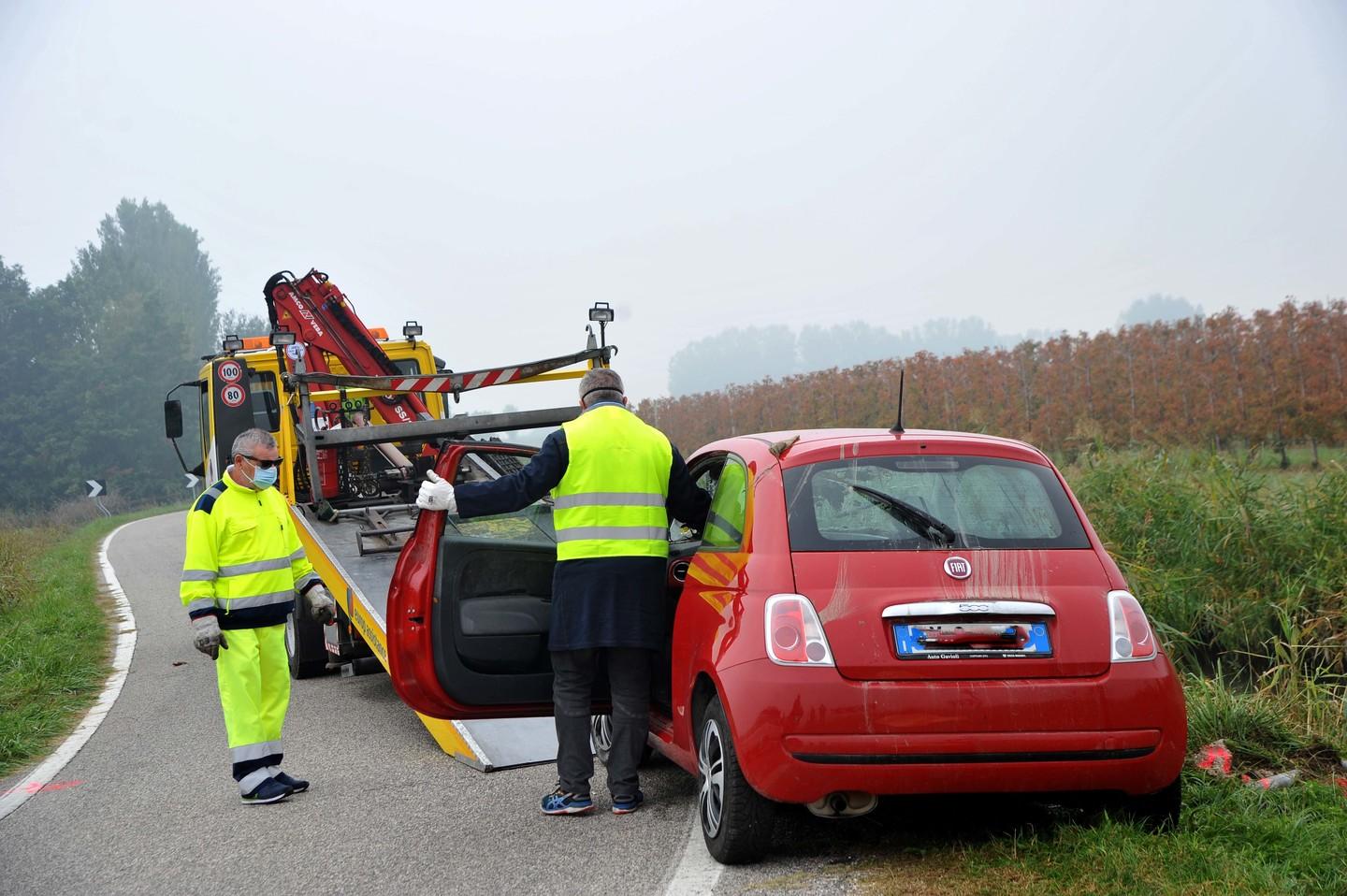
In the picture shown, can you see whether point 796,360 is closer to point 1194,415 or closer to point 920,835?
point 1194,415

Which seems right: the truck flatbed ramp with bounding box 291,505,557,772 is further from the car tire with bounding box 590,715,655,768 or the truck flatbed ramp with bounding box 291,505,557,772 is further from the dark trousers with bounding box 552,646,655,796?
the dark trousers with bounding box 552,646,655,796

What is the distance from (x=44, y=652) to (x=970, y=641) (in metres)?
9.48

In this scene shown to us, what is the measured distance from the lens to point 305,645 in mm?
9758

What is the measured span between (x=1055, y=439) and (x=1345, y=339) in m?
4.42

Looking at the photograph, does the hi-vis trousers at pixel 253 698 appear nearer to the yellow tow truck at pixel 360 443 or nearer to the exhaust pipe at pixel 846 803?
the yellow tow truck at pixel 360 443

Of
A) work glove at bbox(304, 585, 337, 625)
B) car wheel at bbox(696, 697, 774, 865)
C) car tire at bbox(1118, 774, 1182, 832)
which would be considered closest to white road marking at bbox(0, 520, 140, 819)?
Answer: work glove at bbox(304, 585, 337, 625)

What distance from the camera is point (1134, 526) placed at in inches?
380

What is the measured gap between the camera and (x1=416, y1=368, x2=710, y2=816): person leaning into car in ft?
17.8

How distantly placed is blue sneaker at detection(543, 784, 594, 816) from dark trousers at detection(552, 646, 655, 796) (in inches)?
1.1

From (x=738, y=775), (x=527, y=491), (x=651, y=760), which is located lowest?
(x=651, y=760)

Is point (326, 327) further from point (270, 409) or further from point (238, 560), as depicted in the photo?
point (238, 560)

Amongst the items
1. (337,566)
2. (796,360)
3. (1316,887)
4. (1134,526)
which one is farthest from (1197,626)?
(796,360)

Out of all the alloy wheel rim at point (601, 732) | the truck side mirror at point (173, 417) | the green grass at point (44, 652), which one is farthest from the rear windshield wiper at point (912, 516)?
the truck side mirror at point (173, 417)

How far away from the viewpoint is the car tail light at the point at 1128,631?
440cm
